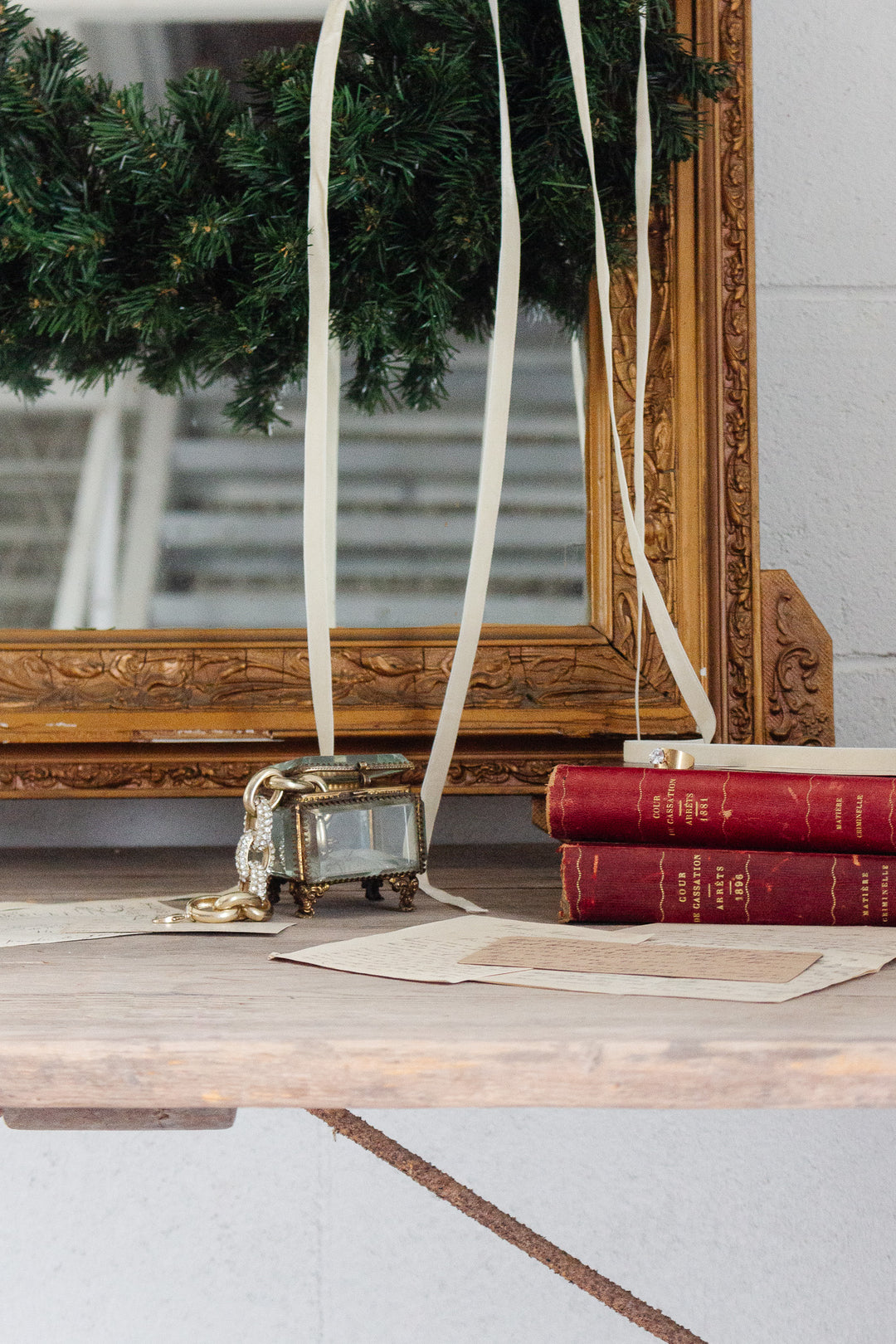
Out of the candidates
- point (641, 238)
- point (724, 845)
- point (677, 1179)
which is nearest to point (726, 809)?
point (724, 845)

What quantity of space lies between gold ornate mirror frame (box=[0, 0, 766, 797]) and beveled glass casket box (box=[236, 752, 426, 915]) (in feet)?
0.65

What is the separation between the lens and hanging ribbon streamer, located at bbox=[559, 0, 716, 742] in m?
0.68

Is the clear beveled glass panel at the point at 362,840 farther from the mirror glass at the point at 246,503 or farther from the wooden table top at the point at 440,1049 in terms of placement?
the mirror glass at the point at 246,503

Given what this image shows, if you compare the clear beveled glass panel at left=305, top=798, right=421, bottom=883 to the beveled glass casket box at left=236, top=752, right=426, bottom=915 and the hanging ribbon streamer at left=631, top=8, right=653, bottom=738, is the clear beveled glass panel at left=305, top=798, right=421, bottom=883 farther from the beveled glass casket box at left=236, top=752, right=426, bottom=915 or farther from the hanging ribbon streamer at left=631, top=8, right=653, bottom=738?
the hanging ribbon streamer at left=631, top=8, right=653, bottom=738

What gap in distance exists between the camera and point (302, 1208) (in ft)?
2.93

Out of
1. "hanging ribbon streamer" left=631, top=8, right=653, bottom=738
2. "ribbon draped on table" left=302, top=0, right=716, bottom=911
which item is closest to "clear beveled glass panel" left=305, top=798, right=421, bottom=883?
"ribbon draped on table" left=302, top=0, right=716, bottom=911

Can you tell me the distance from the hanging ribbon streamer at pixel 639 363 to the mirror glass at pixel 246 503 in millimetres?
88

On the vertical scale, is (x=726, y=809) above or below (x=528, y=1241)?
above

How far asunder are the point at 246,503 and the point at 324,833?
→ 348mm

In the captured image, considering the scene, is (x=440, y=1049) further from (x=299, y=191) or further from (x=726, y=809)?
(x=299, y=191)

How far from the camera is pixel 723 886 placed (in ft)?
1.68

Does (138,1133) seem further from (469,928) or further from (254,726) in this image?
(469,928)

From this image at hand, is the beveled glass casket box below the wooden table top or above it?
above

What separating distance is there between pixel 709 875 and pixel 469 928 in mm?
128
